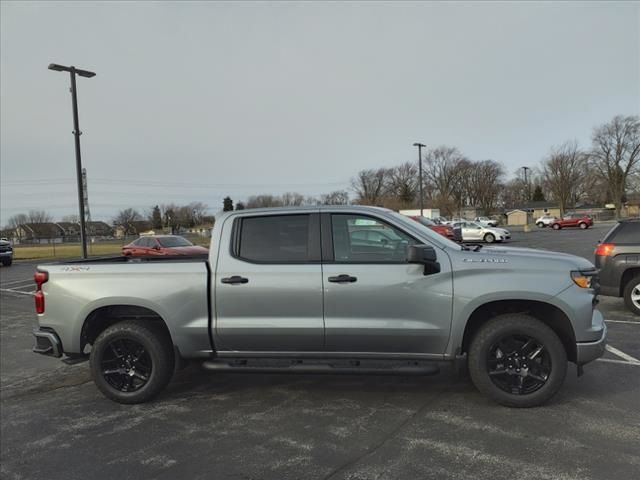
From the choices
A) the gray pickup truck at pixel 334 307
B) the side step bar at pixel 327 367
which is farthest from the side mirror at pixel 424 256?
the side step bar at pixel 327 367

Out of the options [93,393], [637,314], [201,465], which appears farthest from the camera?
[637,314]

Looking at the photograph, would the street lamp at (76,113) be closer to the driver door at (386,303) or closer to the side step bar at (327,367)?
the side step bar at (327,367)

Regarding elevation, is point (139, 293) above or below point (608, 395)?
above

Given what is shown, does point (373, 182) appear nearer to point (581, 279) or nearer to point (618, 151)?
point (618, 151)

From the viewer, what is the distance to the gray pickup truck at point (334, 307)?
4359 mm

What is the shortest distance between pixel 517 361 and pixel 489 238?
1261 inches

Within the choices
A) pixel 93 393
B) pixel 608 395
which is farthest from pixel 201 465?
pixel 608 395

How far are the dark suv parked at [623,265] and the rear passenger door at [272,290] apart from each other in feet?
19.9

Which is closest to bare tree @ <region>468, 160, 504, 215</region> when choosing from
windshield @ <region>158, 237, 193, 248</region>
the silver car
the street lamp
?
the silver car

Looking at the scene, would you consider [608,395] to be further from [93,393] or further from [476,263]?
[93,393]

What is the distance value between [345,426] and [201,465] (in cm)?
121

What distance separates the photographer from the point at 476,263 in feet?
14.5

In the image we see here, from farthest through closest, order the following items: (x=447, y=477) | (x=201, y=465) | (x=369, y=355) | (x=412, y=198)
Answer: (x=412, y=198) → (x=369, y=355) → (x=201, y=465) → (x=447, y=477)

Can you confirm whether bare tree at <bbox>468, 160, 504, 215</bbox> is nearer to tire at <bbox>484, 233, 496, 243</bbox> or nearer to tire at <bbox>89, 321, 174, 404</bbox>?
tire at <bbox>484, 233, 496, 243</bbox>
